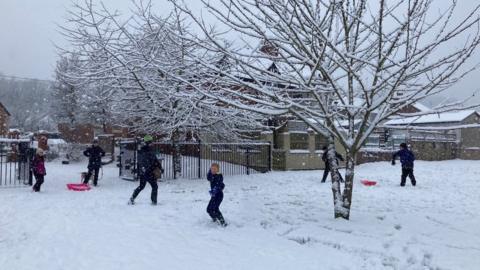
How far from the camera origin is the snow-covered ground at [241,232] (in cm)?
624

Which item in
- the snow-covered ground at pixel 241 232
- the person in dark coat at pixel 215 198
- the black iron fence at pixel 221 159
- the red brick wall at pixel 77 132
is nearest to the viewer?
the snow-covered ground at pixel 241 232

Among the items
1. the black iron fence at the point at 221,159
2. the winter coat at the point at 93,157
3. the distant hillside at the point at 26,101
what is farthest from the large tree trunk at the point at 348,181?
the distant hillside at the point at 26,101

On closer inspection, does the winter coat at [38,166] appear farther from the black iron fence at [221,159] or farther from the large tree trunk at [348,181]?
the large tree trunk at [348,181]

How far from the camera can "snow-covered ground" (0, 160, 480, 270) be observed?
6.24 meters

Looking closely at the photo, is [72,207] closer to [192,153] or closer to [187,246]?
[187,246]

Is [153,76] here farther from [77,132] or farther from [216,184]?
[77,132]

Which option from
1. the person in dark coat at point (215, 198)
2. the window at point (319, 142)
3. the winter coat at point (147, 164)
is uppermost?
the window at point (319, 142)

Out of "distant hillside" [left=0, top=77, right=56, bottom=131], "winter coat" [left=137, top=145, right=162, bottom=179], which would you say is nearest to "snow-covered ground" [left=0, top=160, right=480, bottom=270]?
"winter coat" [left=137, top=145, right=162, bottom=179]

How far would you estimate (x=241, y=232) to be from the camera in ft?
26.6

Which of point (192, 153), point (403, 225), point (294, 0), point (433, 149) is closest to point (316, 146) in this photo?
point (192, 153)

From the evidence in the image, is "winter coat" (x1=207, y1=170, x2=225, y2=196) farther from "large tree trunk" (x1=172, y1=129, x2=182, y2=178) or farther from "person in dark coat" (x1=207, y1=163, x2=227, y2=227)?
"large tree trunk" (x1=172, y1=129, x2=182, y2=178)

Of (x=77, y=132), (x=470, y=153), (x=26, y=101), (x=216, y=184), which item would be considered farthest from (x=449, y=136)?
(x=26, y=101)

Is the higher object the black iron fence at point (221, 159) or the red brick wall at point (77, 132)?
the red brick wall at point (77, 132)

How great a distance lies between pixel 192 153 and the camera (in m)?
20.9
